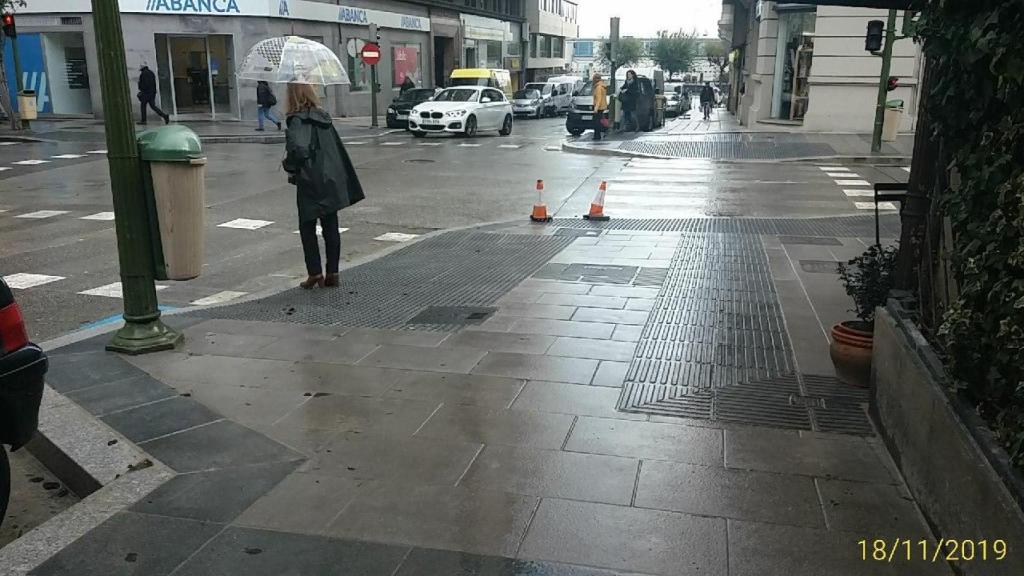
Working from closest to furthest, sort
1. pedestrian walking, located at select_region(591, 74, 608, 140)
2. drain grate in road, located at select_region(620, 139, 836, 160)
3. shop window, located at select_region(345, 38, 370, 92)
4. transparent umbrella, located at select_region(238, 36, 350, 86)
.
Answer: transparent umbrella, located at select_region(238, 36, 350, 86) < drain grate in road, located at select_region(620, 139, 836, 160) < pedestrian walking, located at select_region(591, 74, 608, 140) < shop window, located at select_region(345, 38, 370, 92)

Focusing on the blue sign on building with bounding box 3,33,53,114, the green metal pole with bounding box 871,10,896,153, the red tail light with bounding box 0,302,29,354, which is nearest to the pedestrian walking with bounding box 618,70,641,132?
the green metal pole with bounding box 871,10,896,153

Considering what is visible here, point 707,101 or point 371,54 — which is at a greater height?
point 371,54

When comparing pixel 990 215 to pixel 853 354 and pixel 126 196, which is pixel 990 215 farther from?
pixel 126 196

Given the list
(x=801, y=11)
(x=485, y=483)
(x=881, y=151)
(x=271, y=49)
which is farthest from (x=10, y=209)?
(x=801, y=11)

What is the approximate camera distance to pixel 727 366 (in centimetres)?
545

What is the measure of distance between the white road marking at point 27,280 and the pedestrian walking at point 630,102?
2089 centimetres

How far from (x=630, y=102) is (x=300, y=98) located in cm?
2099

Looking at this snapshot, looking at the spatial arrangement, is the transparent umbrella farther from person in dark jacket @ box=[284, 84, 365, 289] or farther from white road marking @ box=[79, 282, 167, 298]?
white road marking @ box=[79, 282, 167, 298]

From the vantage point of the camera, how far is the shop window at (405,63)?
39.7m

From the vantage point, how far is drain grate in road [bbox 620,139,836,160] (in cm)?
2014

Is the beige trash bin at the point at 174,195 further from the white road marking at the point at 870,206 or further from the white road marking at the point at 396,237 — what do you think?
the white road marking at the point at 870,206

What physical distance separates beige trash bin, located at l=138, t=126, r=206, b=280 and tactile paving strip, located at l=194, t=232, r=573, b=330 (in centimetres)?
114

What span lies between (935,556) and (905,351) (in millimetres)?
1016

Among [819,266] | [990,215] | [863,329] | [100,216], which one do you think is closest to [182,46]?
[100,216]
